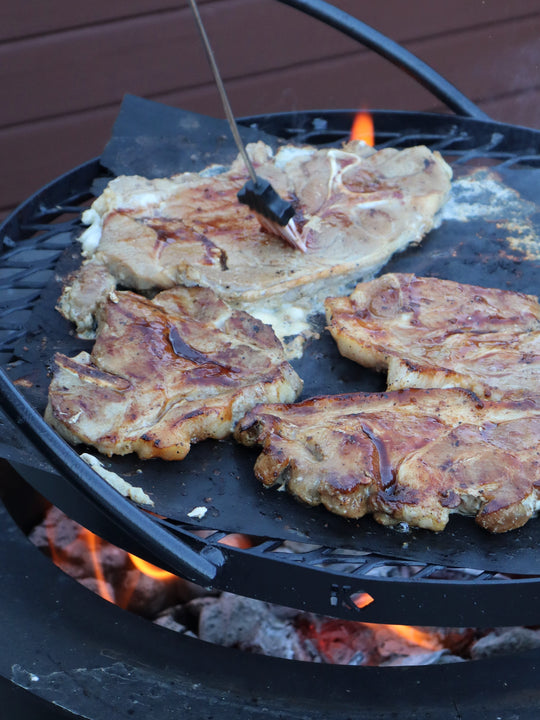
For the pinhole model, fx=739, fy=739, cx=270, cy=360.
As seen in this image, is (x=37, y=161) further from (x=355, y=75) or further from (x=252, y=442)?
(x=252, y=442)

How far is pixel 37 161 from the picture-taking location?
4977 mm

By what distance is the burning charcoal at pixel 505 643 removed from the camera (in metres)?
2.46

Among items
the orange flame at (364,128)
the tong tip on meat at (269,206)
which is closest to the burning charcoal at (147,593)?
the tong tip on meat at (269,206)

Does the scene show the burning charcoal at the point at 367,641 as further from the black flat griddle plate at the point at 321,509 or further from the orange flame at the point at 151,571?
the black flat griddle plate at the point at 321,509

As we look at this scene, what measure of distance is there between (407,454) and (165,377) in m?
0.77

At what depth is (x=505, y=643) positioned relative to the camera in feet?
8.09

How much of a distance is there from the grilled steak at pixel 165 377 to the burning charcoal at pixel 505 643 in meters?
1.07

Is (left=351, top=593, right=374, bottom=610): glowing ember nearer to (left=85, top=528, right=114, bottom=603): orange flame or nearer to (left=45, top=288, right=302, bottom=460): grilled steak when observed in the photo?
(left=45, top=288, right=302, bottom=460): grilled steak

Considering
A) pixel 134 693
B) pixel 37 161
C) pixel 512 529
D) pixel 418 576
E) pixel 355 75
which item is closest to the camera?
pixel 418 576

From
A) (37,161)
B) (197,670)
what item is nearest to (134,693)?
(197,670)

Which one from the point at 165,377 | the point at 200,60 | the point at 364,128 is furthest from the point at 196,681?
the point at 200,60

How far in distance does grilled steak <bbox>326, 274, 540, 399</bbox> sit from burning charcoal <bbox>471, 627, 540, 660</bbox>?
2.82ft

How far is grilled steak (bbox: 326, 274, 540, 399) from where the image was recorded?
2.30 meters

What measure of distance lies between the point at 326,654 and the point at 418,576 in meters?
0.90
